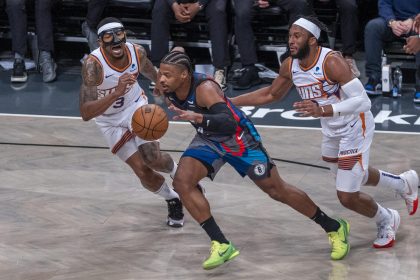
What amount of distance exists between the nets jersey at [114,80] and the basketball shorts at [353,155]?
5.55 feet

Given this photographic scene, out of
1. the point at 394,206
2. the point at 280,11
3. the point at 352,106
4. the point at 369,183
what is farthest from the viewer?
the point at 280,11

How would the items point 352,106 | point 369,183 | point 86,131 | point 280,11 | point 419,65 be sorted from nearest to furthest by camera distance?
point 352,106 < point 369,183 < point 86,131 < point 419,65 < point 280,11

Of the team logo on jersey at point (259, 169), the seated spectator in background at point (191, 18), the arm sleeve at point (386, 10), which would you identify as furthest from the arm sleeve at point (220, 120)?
the arm sleeve at point (386, 10)

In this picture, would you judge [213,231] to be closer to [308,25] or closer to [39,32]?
[308,25]

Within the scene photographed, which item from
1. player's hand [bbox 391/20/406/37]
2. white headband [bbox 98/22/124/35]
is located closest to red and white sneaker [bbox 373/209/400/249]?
white headband [bbox 98/22/124/35]

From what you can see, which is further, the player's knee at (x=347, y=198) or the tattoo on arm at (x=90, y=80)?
the tattoo on arm at (x=90, y=80)

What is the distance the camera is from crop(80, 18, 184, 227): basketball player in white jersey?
7543 millimetres

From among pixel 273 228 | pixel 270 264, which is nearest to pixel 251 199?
pixel 273 228

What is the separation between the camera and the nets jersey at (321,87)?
22.7ft

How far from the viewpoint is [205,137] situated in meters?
6.86

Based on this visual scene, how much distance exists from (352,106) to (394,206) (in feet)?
5.00

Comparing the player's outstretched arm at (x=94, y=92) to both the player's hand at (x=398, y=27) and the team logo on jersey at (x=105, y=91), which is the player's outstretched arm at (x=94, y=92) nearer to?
the team logo on jersey at (x=105, y=91)

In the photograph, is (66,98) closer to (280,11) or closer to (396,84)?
(280,11)

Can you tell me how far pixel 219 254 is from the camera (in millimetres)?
6605
